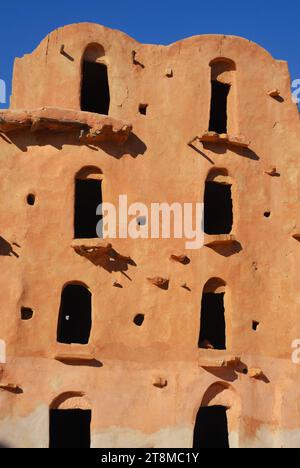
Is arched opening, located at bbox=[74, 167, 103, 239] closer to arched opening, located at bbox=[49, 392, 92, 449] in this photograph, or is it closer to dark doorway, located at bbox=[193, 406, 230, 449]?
arched opening, located at bbox=[49, 392, 92, 449]

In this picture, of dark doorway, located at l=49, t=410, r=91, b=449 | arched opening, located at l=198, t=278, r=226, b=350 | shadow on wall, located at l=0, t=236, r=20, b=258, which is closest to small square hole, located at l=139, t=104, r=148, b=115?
shadow on wall, located at l=0, t=236, r=20, b=258

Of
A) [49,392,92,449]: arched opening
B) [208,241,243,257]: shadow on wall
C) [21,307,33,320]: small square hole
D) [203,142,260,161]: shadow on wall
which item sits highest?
[203,142,260,161]: shadow on wall

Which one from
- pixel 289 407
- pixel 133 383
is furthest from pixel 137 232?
pixel 289 407

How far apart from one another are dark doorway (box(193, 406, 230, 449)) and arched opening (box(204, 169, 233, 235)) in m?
6.45

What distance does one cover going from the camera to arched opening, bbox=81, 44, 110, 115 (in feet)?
71.8

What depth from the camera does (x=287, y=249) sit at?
72.9 ft

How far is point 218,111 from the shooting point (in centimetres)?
2403

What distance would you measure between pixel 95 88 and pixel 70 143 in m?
4.13

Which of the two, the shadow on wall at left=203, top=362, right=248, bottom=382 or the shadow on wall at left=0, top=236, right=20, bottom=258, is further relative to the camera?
the shadow on wall at left=203, top=362, right=248, bottom=382

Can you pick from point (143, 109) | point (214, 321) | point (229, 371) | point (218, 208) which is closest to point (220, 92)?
point (143, 109)

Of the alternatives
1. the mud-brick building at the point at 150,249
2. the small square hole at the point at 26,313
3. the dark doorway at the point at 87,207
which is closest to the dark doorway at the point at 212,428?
the mud-brick building at the point at 150,249

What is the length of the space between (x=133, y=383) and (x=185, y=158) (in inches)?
289

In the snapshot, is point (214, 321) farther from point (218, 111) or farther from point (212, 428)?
point (218, 111)
